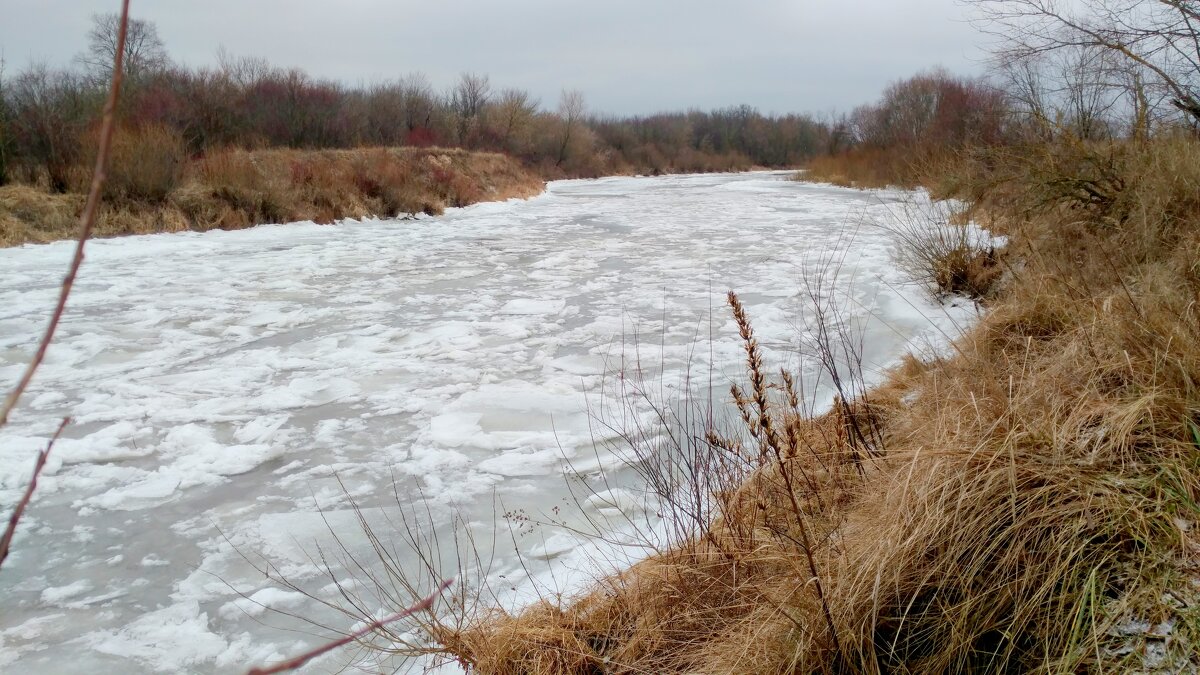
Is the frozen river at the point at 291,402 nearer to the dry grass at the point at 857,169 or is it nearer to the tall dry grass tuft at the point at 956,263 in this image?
the tall dry grass tuft at the point at 956,263

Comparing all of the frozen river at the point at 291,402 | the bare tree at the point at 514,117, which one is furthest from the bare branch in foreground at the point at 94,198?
the bare tree at the point at 514,117

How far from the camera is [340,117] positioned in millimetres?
26344

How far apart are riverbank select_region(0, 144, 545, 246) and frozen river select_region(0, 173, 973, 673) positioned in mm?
1604

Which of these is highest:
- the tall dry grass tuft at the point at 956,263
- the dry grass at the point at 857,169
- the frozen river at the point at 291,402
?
the dry grass at the point at 857,169

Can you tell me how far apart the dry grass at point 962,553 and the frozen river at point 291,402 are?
755 millimetres

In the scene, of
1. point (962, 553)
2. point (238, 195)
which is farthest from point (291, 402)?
point (238, 195)

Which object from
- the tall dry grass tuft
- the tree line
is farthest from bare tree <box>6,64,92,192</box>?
the tall dry grass tuft

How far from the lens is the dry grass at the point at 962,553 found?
176 cm

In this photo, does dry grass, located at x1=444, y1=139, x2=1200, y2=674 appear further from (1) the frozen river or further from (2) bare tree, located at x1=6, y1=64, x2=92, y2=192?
(2) bare tree, located at x1=6, y1=64, x2=92, y2=192

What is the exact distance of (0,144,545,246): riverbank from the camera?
37.1 feet

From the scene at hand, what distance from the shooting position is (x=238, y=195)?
1387 cm

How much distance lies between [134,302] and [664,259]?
258 inches

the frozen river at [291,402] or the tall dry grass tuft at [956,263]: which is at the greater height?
the tall dry grass tuft at [956,263]

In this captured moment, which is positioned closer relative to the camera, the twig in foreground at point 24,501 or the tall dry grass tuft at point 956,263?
the twig in foreground at point 24,501
